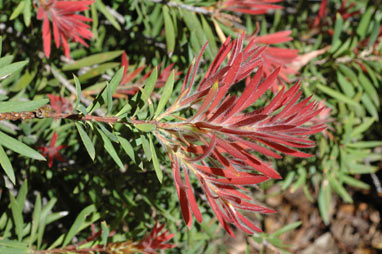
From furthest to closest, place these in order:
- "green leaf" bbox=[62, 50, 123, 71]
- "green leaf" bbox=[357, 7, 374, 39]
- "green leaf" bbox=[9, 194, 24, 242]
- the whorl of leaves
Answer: "green leaf" bbox=[357, 7, 374, 39]
"green leaf" bbox=[62, 50, 123, 71]
"green leaf" bbox=[9, 194, 24, 242]
the whorl of leaves

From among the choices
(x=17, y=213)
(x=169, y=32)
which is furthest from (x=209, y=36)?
(x=17, y=213)

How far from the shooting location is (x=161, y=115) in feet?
2.32

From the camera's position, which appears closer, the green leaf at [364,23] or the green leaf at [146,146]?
the green leaf at [146,146]

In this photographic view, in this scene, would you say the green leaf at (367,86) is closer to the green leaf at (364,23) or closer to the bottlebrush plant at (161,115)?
the bottlebrush plant at (161,115)

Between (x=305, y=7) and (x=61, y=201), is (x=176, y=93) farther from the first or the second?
(x=305, y=7)

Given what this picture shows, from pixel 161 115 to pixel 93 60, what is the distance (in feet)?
2.02

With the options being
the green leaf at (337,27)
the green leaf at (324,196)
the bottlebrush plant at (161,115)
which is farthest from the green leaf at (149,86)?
the green leaf at (324,196)

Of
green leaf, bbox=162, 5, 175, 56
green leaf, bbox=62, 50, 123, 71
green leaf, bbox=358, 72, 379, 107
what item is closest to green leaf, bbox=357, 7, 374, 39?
green leaf, bbox=358, 72, 379, 107

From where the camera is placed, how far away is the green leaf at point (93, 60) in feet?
4.02

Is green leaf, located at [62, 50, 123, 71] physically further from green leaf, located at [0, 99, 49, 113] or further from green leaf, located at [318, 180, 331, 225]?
green leaf, located at [318, 180, 331, 225]

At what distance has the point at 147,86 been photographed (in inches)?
28.3

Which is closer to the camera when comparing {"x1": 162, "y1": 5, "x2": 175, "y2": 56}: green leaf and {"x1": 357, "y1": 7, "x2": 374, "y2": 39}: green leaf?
{"x1": 162, "y1": 5, "x2": 175, "y2": 56}: green leaf

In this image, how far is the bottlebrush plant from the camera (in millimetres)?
666

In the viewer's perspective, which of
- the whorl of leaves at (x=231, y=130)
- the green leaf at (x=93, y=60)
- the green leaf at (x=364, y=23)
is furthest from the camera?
the green leaf at (x=364, y=23)
